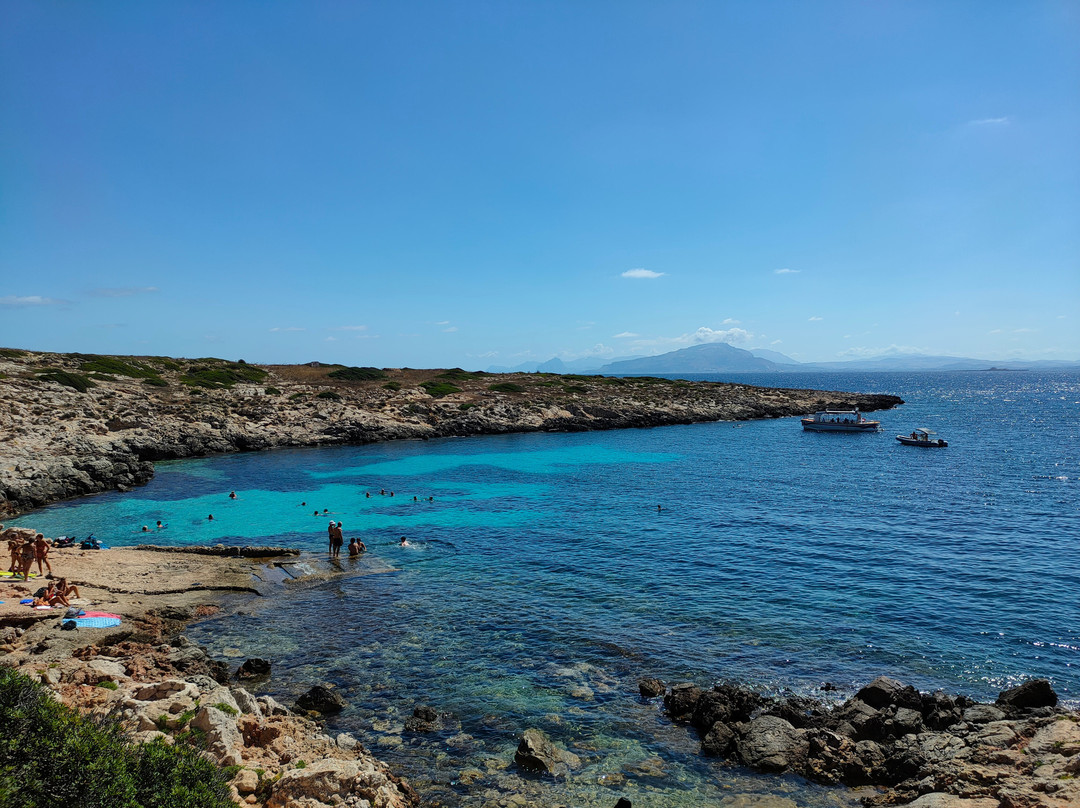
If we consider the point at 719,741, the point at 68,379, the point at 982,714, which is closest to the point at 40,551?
the point at 719,741

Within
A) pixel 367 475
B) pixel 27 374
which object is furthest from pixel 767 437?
pixel 27 374

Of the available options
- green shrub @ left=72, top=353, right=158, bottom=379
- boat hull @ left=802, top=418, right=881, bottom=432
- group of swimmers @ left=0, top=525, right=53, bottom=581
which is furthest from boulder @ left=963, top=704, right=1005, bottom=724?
green shrub @ left=72, top=353, right=158, bottom=379

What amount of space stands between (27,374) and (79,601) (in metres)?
70.1

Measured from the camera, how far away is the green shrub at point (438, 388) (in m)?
99.8

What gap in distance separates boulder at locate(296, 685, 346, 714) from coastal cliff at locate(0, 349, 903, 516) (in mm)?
36212

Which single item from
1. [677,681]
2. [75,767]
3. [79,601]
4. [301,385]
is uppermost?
[301,385]

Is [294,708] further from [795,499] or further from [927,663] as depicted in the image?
[795,499]

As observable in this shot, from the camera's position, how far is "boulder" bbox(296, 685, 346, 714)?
57.4ft

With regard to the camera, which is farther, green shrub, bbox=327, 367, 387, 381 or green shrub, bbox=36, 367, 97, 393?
green shrub, bbox=327, 367, 387, 381

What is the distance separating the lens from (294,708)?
1744cm

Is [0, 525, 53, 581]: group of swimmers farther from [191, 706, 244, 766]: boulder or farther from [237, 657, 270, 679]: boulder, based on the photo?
[191, 706, 244, 766]: boulder

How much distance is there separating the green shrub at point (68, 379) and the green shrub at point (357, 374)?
40.3m

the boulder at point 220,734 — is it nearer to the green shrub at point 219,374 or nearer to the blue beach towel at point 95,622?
the blue beach towel at point 95,622

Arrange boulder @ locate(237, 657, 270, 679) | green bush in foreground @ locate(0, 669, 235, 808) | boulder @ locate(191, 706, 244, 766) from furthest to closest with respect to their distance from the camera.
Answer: boulder @ locate(237, 657, 270, 679) < boulder @ locate(191, 706, 244, 766) < green bush in foreground @ locate(0, 669, 235, 808)
